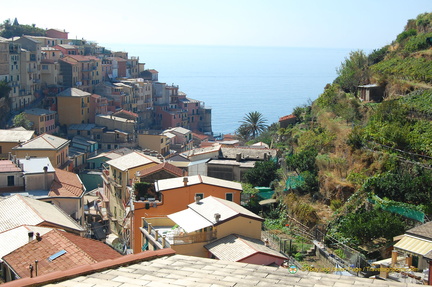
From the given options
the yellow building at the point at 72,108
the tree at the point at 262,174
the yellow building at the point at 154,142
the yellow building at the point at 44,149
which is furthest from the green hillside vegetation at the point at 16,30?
the tree at the point at 262,174

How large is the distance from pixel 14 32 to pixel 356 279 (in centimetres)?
7114

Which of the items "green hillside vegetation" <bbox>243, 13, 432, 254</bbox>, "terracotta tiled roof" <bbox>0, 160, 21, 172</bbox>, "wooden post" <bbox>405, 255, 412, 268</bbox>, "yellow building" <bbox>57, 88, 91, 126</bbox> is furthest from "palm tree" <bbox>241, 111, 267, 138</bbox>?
"wooden post" <bbox>405, 255, 412, 268</bbox>

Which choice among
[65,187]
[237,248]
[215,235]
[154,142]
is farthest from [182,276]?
[154,142]

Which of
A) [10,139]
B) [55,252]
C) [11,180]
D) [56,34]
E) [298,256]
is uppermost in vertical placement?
[56,34]

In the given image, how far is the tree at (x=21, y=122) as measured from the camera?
47344 mm

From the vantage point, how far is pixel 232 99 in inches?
5005

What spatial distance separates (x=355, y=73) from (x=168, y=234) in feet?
60.1

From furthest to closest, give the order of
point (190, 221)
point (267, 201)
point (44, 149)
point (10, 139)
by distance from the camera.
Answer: point (10, 139)
point (44, 149)
point (267, 201)
point (190, 221)

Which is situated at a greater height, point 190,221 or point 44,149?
point 190,221

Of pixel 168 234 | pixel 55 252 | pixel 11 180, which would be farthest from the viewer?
pixel 11 180

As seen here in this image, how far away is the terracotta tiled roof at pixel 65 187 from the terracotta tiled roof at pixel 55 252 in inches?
415

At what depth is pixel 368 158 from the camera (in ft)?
72.4

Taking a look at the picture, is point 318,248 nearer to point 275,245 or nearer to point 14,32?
point 275,245

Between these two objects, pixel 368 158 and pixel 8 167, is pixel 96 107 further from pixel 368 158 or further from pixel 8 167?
pixel 368 158
